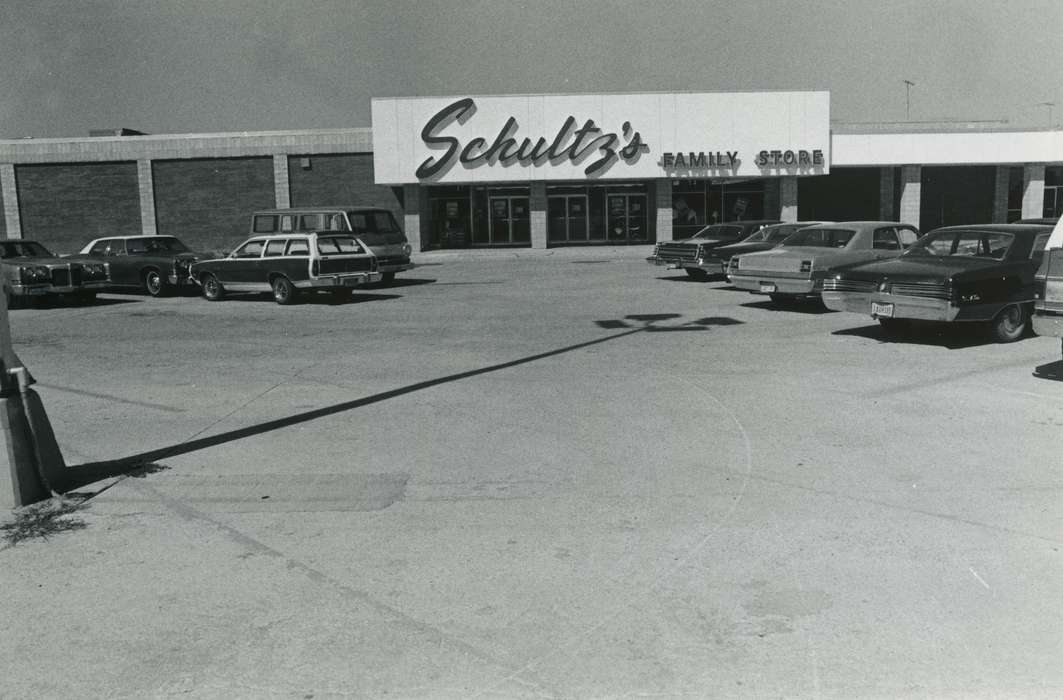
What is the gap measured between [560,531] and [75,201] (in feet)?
129

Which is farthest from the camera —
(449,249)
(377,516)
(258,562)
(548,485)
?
(449,249)

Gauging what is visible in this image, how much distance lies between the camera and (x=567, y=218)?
135 ft

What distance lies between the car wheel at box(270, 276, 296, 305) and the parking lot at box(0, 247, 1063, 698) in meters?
7.75

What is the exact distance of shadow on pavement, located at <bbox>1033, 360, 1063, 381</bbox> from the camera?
9930 millimetres

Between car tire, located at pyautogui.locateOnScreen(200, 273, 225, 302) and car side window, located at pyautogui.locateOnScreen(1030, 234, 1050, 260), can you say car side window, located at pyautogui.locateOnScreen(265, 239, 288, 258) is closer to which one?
car tire, located at pyautogui.locateOnScreen(200, 273, 225, 302)

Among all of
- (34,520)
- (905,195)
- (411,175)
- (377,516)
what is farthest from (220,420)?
(905,195)

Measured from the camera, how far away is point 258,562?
5.18 metres

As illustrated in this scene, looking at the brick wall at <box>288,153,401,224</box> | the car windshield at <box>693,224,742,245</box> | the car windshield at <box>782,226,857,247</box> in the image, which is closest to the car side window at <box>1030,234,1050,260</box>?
the car windshield at <box>782,226,857,247</box>

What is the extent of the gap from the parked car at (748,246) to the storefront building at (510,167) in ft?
55.7

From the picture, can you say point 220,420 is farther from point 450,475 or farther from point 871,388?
point 871,388

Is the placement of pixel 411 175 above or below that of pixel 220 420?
above

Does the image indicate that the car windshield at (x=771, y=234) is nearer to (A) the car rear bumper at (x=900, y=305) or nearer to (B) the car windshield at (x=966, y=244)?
(B) the car windshield at (x=966, y=244)

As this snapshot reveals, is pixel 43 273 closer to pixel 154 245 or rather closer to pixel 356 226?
pixel 154 245

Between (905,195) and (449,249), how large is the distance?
19.3m
